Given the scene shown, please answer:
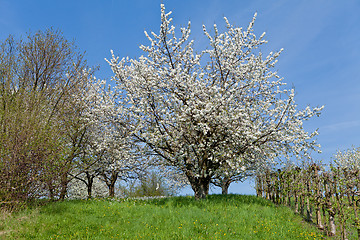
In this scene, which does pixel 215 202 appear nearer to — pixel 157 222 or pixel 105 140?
pixel 157 222

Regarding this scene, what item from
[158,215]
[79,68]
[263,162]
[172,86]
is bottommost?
[158,215]

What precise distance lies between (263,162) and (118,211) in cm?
932

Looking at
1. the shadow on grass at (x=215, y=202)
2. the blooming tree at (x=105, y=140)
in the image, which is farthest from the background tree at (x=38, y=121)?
the shadow on grass at (x=215, y=202)

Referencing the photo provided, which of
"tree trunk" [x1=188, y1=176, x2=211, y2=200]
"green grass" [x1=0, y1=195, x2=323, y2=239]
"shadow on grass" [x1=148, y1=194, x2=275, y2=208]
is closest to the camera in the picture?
"green grass" [x1=0, y1=195, x2=323, y2=239]

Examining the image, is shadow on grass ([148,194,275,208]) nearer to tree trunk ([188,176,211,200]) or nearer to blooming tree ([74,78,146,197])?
tree trunk ([188,176,211,200])

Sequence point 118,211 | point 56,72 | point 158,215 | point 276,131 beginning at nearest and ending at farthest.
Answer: point 158,215, point 118,211, point 276,131, point 56,72

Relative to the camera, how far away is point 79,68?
67.3 feet

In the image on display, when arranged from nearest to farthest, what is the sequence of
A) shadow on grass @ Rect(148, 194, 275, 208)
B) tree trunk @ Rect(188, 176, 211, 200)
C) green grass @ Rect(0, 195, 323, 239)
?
green grass @ Rect(0, 195, 323, 239) < shadow on grass @ Rect(148, 194, 275, 208) < tree trunk @ Rect(188, 176, 211, 200)

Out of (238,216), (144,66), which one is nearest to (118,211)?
(238,216)

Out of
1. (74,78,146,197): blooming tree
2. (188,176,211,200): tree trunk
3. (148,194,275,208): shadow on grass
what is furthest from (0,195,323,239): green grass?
(74,78,146,197): blooming tree

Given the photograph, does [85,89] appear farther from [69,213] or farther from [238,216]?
[238,216]

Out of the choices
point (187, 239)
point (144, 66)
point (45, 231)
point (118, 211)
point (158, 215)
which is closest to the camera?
point (187, 239)

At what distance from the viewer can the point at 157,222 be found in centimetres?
1193

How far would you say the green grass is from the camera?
10906 mm
